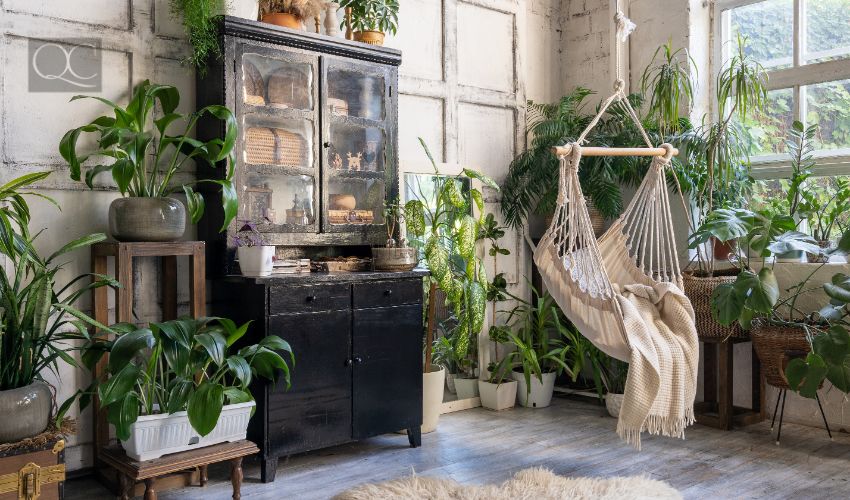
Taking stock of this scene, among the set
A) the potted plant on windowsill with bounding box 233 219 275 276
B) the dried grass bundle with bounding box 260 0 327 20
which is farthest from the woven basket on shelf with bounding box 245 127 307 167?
the dried grass bundle with bounding box 260 0 327 20

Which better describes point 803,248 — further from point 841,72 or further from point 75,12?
point 75,12

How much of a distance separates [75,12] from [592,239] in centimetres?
247

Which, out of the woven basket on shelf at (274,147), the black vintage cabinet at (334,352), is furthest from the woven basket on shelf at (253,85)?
the black vintage cabinet at (334,352)

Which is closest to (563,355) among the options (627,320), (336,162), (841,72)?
(627,320)

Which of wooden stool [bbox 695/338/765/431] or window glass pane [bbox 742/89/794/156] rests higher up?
window glass pane [bbox 742/89/794/156]

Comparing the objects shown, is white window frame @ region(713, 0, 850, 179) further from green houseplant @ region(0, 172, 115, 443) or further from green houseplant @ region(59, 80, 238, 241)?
green houseplant @ region(0, 172, 115, 443)

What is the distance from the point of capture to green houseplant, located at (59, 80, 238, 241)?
3.07 meters

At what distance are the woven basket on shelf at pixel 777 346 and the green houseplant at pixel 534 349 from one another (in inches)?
44.3

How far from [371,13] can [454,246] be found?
137 cm

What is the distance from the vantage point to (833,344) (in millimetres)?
3398

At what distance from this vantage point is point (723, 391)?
4145 mm

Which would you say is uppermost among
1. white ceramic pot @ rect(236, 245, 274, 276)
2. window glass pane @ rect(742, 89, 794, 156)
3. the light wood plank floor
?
window glass pane @ rect(742, 89, 794, 156)

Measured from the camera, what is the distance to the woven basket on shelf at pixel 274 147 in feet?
11.6

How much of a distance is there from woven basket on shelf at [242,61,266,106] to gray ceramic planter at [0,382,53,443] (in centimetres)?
158
